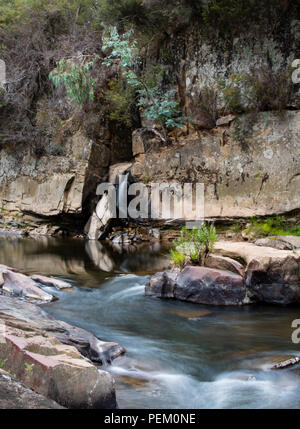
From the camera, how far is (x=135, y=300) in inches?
260

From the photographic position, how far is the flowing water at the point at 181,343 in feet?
11.3

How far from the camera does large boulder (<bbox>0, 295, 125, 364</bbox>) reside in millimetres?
4041

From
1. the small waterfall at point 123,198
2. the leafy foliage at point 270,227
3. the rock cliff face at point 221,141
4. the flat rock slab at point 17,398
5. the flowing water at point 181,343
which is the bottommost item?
the flowing water at point 181,343

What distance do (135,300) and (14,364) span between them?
12.3 ft

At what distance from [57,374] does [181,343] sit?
2.31 m

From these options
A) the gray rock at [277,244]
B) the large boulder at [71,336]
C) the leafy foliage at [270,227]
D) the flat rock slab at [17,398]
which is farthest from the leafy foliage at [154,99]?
the flat rock slab at [17,398]

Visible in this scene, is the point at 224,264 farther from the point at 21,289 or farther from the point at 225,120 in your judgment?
the point at 225,120

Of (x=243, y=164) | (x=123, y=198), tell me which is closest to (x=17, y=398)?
(x=243, y=164)

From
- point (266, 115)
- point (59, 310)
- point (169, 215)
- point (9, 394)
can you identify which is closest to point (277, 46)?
point (266, 115)

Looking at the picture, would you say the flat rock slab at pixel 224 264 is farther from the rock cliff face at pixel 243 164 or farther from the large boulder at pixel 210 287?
the rock cliff face at pixel 243 164

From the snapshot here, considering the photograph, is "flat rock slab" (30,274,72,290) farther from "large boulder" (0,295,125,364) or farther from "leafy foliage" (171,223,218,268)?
"large boulder" (0,295,125,364)

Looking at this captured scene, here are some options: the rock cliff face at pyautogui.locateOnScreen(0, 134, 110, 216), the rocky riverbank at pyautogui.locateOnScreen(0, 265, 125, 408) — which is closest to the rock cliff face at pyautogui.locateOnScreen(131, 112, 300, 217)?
the rock cliff face at pyautogui.locateOnScreen(0, 134, 110, 216)

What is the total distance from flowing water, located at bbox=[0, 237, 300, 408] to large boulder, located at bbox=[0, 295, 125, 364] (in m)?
0.17

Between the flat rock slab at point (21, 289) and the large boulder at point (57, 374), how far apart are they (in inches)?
121
